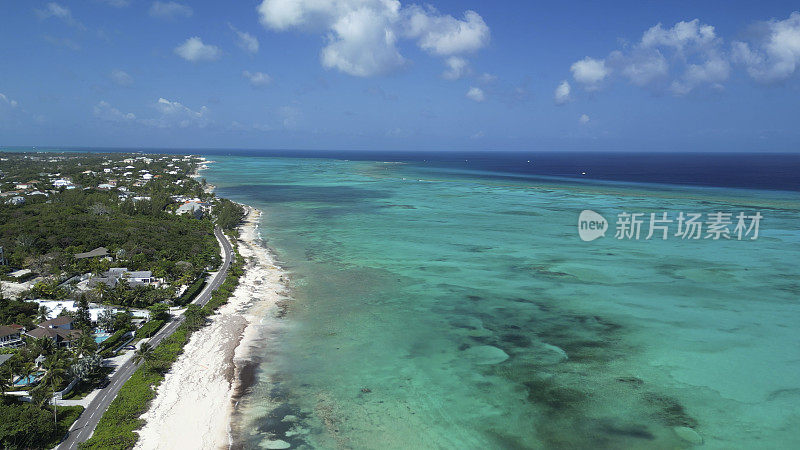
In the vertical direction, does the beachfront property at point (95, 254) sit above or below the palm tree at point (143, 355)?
above

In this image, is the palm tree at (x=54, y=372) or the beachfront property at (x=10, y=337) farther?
the beachfront property at (x=10, y=337)

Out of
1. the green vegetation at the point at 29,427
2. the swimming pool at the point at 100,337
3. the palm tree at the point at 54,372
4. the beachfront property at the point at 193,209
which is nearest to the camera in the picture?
the green vegetation at the point at 29,427

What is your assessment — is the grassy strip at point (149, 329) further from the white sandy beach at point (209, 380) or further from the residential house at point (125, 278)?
the residential house at point (125, 278)

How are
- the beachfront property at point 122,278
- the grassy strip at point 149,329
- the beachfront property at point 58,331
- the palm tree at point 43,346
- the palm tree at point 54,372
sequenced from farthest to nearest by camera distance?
the beachfront property at point 122,278, the grassy strip at point 149,329, the beachfront property at point 58,331, the palm tree at point 43,346, the palm tree at point 54,372

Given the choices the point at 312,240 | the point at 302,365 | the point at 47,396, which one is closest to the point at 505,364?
the point at 302,365

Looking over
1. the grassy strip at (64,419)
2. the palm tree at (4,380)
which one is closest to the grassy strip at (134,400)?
the grassy strip at (64,419)

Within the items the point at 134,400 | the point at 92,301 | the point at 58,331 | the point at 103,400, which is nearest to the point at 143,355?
the point at 103,400

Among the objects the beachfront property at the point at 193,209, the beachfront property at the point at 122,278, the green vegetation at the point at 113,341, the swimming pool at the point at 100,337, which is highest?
the beachfront property at the point at 193,209
